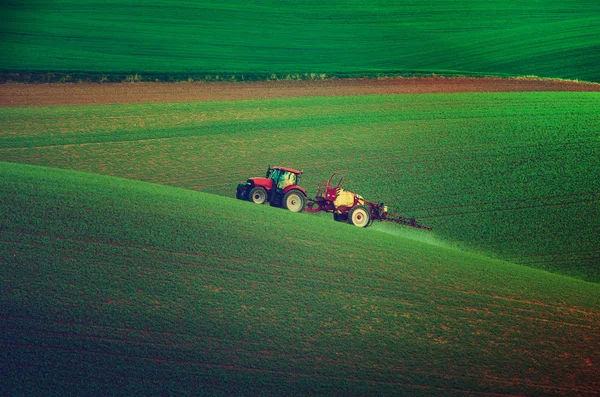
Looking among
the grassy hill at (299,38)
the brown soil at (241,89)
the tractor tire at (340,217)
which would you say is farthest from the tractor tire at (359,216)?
the grassy hill at (299,38)

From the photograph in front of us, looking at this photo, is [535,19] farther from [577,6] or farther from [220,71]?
[220,71]

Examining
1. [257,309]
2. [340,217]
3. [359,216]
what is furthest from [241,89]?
[257,309]

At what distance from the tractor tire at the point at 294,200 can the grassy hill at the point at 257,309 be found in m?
2.06

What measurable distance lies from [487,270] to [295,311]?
6.21 metres

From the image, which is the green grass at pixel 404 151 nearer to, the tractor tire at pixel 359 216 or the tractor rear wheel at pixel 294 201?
the tractor tire at pixel 359 216

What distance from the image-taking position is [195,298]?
15703 mm

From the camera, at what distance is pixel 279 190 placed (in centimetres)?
2319

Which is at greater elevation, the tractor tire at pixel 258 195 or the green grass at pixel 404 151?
the green grass at pixel 404 151

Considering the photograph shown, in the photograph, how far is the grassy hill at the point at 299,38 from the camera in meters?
40.9

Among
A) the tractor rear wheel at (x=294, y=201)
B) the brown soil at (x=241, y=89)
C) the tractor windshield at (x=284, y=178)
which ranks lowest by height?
the tractor rear wheel at (x=294, y=201)

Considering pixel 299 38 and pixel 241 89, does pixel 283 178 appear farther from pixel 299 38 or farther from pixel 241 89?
pixel 299 38

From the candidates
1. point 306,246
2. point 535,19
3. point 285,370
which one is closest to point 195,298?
point 285,370

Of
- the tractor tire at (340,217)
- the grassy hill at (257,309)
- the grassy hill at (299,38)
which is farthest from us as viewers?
the grassy hill at (299,38)

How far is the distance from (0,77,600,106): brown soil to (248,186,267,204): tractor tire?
1293 centimetres
